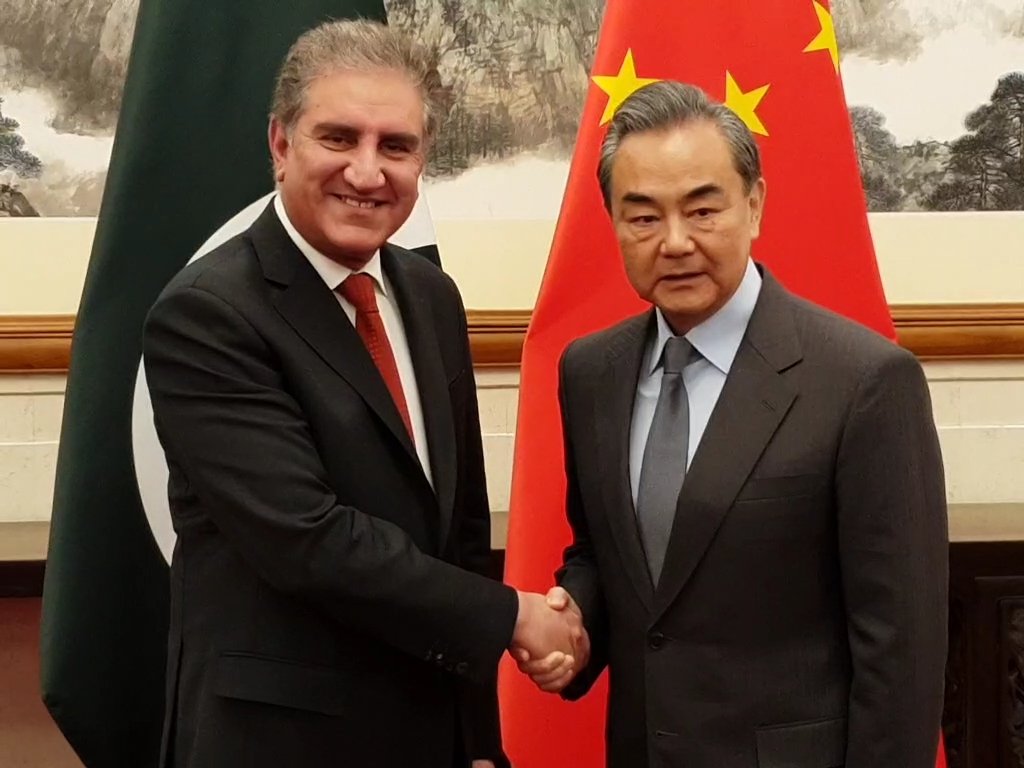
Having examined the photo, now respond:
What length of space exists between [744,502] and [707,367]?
7.8 inches

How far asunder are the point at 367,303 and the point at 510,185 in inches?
51.9

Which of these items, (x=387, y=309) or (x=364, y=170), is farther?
(x=387, y=309)

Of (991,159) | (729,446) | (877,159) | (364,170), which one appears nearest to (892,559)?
(729,446)

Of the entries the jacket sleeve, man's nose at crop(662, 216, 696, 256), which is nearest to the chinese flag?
man's nose at crop(662, 216, 696, 256)

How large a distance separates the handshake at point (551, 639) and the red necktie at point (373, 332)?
0.29 metres

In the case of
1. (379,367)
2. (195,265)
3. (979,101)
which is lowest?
(379,367)

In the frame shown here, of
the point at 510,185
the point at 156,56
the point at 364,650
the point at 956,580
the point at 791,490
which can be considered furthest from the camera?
the point at 510,185

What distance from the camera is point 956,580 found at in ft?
8.11

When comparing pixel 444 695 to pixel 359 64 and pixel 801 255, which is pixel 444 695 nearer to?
pixel 359 64

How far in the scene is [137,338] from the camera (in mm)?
2105

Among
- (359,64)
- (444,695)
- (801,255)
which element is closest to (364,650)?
(444,695)

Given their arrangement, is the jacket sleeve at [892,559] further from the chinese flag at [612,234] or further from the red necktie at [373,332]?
the chinese flag at [612,234]

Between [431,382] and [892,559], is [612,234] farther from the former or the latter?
[892,559]

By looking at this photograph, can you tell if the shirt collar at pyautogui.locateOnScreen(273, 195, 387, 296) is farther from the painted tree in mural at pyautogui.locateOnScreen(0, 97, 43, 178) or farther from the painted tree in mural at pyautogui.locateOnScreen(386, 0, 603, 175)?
the painted tree in mural at pyautogui.locateOnScreen(0, 97, 43, 178)
